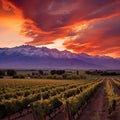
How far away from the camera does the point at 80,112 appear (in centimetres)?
2520

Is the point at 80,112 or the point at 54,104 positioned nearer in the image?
the point at 54,104

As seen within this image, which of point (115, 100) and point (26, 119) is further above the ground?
point (115, 100)

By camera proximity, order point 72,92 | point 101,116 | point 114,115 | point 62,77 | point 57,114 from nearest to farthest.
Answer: point 114,115, point 101,116, point 57,114, point 72,92, point 62,77

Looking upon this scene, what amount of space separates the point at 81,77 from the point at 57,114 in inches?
4301

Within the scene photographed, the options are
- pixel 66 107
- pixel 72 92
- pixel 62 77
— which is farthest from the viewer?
pixel 62 77

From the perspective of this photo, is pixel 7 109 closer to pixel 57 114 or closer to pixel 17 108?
pixel 17 108

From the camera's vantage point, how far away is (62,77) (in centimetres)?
12900

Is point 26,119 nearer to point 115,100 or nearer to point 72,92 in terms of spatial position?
point 115,100

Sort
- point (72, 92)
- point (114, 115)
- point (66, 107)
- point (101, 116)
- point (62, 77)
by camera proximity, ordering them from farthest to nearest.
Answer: point (62, 77)
point (72, 92)
point (101, 116)
point (114, 115)
point (66, 107)

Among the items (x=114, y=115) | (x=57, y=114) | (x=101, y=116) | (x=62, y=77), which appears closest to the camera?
(x=114, y=115)

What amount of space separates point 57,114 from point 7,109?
4.67 m

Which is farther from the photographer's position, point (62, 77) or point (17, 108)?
point (62, 77)

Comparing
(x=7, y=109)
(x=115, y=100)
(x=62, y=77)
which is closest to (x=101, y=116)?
(x=115, y=100)

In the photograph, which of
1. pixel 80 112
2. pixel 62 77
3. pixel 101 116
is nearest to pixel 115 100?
pixel 101 116
